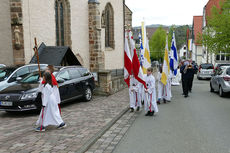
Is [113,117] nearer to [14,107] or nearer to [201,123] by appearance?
[201,123]

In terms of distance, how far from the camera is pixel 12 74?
10188 mm

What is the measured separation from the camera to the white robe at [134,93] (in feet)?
31.0

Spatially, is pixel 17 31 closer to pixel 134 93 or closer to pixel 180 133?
pixel 134 93

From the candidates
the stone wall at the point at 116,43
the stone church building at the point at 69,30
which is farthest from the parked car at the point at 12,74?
the stone wall at the point at 116,43

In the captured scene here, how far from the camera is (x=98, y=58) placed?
1902 cm

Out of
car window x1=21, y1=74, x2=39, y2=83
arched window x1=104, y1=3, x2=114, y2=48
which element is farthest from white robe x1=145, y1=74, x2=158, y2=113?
arched window x1=104, y1=3, x2=114, y2=48

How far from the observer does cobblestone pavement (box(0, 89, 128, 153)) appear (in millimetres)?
5258

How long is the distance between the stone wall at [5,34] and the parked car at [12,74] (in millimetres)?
4029

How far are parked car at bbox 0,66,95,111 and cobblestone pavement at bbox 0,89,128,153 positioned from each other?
456mm

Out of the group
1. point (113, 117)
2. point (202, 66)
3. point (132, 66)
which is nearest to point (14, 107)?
point (113, 117)

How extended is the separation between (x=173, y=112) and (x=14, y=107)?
18.2ft

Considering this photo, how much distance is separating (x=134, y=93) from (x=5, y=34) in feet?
30.3

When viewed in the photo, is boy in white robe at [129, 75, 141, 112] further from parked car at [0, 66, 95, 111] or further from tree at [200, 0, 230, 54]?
tree at [200, 0, 230, 54]

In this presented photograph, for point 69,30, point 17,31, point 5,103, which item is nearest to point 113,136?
point 5,103
